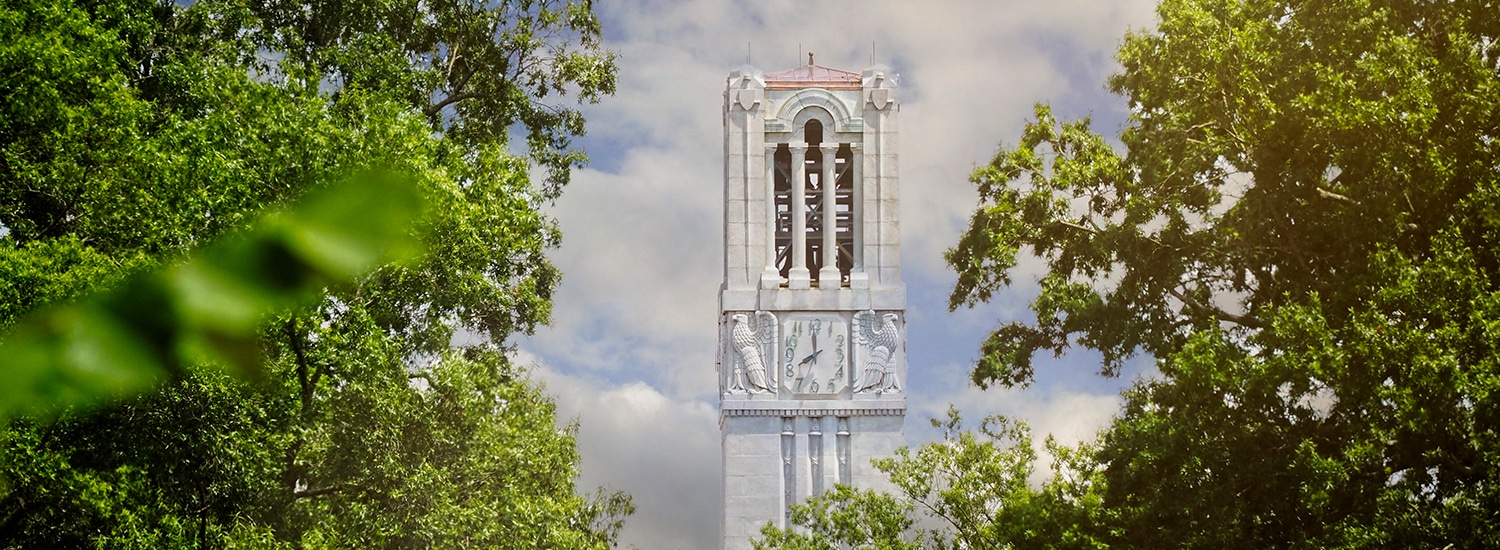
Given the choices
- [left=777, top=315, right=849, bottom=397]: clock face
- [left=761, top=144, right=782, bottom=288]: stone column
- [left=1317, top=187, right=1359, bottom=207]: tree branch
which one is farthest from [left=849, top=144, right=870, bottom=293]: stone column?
[left=1317, top=187, right=1359, bottom=207]: tree branch

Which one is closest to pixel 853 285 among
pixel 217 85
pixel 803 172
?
pixel 803 172

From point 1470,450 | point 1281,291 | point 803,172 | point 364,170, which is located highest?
point 803,172

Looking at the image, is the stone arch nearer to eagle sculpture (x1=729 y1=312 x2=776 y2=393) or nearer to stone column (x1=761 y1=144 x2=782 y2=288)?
stone column (x1=761 y1=144 x2=782 y2=288)

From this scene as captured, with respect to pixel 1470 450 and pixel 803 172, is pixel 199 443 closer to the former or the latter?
pixel 1470 450

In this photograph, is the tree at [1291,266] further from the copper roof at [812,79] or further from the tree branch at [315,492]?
the copper roof at [812,79]

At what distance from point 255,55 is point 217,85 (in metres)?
4.16

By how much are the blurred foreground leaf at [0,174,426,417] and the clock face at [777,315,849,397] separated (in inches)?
1974

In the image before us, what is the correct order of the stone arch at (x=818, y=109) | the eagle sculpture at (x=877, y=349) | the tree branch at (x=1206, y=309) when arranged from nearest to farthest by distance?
1. the tree branch at (x=1206, y=309)
2. the eagle sculpture at (x=877, y=349)
3. the stone arch at (x=818, y=109)

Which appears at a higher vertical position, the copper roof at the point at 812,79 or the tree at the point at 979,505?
the copper roof at the point at 812,79

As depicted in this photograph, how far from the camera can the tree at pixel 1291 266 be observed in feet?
48.2

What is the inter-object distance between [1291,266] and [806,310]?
33576mm

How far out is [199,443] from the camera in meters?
16.6

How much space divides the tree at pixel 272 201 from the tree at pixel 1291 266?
24.6ft

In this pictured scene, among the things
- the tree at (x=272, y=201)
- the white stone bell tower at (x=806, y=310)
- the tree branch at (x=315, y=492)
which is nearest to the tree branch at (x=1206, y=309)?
the tree at (x=272, y=201)
